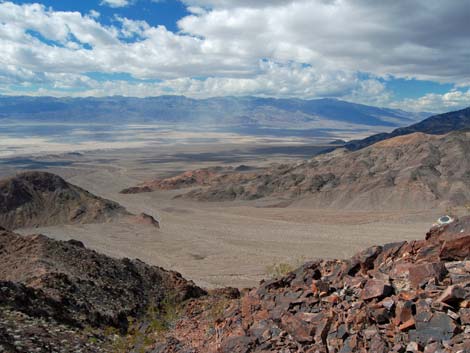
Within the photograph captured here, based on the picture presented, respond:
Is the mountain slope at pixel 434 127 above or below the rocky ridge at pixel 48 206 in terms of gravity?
above

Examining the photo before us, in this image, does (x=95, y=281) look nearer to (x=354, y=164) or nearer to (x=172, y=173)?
(x=354, y=164)

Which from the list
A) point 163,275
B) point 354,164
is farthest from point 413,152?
point 163,275

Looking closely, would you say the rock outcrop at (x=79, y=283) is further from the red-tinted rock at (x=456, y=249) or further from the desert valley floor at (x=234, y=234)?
the desert valley floor at (x=234, y=234)

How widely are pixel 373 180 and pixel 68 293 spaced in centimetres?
7102

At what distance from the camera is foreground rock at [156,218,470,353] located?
8.43m

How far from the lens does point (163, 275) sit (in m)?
25.2

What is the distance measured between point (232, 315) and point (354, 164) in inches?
3261

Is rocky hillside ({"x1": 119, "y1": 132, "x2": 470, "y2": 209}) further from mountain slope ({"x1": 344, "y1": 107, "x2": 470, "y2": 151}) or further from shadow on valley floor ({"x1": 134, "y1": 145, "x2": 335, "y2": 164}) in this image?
shadow on valley floor ({"x1": 134, "y1": 145, "x2": 335, "y2": 164})

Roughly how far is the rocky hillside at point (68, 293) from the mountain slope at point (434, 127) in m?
129

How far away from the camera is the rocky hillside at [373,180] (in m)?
76.6

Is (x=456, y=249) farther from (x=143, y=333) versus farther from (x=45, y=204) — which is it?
(x=45, y=204)

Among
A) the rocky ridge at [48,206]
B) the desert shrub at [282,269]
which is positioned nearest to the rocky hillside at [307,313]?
the desert shrub at [282,269]

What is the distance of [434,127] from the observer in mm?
164625

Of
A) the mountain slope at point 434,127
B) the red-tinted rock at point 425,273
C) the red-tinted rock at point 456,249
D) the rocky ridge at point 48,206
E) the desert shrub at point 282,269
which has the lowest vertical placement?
the rocky ridge at point 48,206
